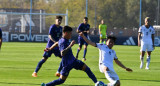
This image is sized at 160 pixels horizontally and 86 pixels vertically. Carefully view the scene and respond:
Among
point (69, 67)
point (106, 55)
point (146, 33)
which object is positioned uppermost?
point (146, 33)

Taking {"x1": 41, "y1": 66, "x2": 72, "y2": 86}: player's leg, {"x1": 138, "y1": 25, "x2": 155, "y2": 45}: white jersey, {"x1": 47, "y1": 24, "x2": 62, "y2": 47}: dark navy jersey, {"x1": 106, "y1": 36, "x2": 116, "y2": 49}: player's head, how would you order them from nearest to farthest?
{"x1": 106, "y1": 36, "x2": 116, "y2": 49}: player's head → {"x1": 41, "y1": 66, "x2": 72, "y2": 86}: player's leg → {"x1": 47, "y1": 24, "x2": 62, "y2": 47}: dark navy jersey → {"x1": 138, "y1": 25, "x2": 155, "y2": 45}: white jersey

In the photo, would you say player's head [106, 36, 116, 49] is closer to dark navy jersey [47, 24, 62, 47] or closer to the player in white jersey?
the player in white jersey

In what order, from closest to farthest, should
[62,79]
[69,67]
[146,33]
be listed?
[62,79] → [69,67] → [146,33]

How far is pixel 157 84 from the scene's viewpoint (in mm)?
13414

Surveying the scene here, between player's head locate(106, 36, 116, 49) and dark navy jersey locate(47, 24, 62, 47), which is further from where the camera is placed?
dark navy jersey locate(47, 24, 62, 47)

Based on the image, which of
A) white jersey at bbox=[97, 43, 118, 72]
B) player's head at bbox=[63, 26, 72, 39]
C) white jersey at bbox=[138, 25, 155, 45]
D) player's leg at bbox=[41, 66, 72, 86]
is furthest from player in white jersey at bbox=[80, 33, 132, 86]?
white jersey at bbox=[138, 25, 155, 45]

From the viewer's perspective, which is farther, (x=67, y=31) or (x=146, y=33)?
(x=146, y=33)

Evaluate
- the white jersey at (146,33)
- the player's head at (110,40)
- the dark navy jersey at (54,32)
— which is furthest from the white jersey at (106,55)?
the white jersey at (146,33)

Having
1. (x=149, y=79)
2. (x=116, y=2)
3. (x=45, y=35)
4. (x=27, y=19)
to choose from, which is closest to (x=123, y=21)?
(x=116, y=2)

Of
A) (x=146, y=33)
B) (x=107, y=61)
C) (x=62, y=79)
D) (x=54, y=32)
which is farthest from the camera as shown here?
(x=146, y=33)

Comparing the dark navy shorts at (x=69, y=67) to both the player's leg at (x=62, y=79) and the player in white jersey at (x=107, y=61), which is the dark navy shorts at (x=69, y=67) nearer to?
the player's leg at (x=62, y=79)

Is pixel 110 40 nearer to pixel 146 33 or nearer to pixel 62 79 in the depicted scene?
pixel 62 79

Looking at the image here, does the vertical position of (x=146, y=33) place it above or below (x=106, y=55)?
above

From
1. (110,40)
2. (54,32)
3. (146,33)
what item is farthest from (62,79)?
(146,33)
